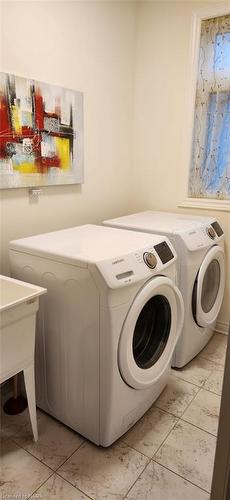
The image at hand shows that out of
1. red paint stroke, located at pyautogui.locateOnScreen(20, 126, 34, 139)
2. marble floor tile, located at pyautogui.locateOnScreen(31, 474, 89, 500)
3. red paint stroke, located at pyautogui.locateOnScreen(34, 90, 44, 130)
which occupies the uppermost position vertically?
red paint stroke, located at pyautogui.locateOnScreen(34, 90, 44, 130)

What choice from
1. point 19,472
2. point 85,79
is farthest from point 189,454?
point 85,79

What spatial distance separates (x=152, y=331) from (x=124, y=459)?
59 cm

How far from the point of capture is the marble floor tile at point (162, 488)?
49.7 inches

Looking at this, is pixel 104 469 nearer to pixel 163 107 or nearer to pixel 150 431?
pixel 150 431

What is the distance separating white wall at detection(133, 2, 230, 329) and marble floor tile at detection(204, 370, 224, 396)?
564 mm

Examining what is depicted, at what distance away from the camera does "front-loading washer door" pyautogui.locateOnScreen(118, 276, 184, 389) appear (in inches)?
54.5

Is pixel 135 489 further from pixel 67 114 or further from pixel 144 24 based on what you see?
pixel 144 24

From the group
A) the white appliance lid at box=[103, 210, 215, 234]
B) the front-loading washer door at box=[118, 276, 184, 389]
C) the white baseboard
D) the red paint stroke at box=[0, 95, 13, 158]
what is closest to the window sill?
the white appliance lid at box=[103, 210, 215, 234]

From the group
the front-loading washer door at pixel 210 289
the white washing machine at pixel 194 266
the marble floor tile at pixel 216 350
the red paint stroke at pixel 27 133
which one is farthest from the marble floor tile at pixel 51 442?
the red paint stroke at pixel 27 133

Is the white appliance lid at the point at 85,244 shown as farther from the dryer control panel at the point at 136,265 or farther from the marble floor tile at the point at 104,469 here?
the marble floor tile at the point at 104,469

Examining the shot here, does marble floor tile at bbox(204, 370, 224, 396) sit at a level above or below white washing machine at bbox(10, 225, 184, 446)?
below

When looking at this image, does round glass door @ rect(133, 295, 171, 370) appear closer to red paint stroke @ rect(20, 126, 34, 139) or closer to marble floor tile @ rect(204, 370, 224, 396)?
marble floor tile @ rect(204, 370, 224, 396)

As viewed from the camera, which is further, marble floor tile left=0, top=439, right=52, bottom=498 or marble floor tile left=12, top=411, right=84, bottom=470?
marble floor tile left=12, top=411, right=84, bottom=470

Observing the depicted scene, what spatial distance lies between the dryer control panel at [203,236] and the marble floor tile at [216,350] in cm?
80
